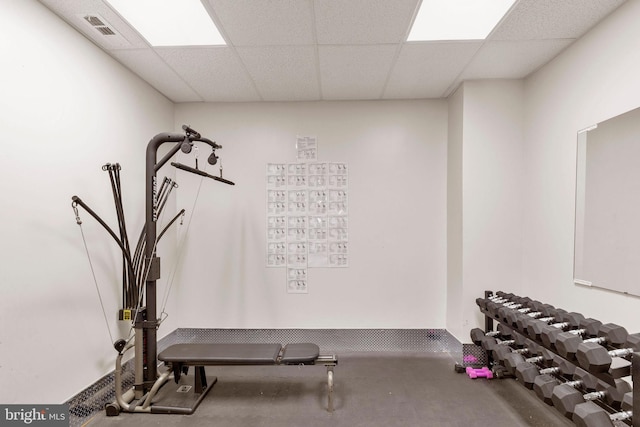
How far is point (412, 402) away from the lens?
1.98 meters

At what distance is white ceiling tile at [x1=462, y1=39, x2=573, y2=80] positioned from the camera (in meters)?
1.96

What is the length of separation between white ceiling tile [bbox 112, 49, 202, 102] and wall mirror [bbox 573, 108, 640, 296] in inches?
118

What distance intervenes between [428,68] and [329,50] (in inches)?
32.4

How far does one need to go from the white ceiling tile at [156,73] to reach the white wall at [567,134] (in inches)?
115

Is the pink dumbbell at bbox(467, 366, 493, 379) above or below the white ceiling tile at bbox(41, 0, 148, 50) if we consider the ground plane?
below

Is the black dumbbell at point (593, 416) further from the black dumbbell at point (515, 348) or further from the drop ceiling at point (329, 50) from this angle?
the drop ceiling at point (329, 50)

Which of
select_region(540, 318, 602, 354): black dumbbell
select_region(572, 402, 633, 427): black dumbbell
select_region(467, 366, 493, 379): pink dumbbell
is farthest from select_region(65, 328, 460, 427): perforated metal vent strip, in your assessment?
select_region(572, 402, 633, 427): black dumbbell

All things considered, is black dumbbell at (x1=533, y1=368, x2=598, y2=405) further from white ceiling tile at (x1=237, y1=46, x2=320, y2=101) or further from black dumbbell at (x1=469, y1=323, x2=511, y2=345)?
white ceiling tile at (x1=237, y1=46, x2=320, y2=101)

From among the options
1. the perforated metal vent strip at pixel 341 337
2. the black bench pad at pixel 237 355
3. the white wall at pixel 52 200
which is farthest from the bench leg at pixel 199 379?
the perforated metal vent strip at pixel 341 337

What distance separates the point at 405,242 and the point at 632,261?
151 cm

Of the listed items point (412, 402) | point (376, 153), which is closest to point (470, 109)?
point (376, 153)

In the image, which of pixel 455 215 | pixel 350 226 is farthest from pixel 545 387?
pixel 350 226

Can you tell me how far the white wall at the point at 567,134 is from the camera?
160 cm

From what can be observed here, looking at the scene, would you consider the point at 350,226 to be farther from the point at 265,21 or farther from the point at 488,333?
the point at 265,21
